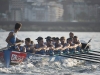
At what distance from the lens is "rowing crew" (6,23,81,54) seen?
50.7 ft

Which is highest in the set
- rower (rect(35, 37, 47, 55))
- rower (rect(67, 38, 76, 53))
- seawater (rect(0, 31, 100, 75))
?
rower (rect(35, 37, 47, 55))

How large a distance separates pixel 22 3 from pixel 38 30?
48820mm

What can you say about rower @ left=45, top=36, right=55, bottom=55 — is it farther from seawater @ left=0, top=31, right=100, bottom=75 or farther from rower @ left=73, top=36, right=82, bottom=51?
rower @ left=73, top=36, right=82, bottom=51

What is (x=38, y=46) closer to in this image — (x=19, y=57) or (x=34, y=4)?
(x=19, y=57)

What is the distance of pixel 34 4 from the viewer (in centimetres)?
12588

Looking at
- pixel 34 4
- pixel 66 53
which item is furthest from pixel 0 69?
pixel 34 4

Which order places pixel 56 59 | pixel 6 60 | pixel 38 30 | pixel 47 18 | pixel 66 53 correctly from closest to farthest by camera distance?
pixel 6 60 → pixel 56 59 → pixel 66 53 → pixel 38 30 → pixel 47 18

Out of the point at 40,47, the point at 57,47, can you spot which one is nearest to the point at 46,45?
the point at 57,47

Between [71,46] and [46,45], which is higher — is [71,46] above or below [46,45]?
below

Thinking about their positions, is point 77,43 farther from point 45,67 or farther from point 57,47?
point 45,67

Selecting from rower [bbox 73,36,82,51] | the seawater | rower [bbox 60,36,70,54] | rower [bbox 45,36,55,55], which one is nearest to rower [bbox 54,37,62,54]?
rower [bbox 60,36,70,54]

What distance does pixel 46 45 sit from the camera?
56.1 ft

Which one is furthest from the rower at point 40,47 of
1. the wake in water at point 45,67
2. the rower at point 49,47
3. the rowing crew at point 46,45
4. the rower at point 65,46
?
the rower at point 65,46

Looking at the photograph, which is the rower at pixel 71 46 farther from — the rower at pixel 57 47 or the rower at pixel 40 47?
the rower at pixel 40 47
